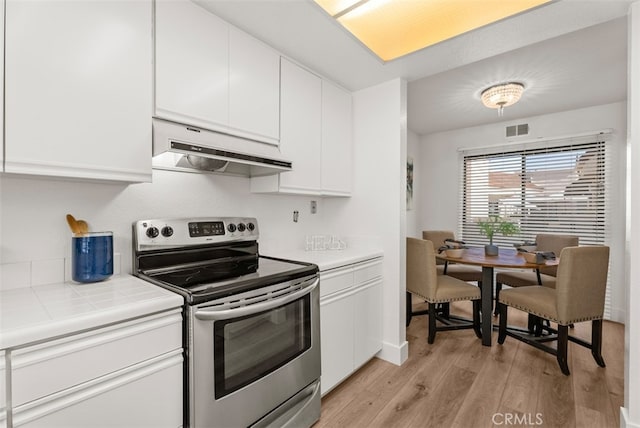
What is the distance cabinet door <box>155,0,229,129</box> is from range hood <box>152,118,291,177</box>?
3.2 inches

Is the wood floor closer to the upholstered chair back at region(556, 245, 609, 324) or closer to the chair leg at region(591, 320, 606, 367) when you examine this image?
the chair leg at region(591, 320, 606, 367)

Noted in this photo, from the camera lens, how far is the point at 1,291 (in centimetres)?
125

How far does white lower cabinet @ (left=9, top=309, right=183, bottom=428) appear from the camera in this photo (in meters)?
0.89

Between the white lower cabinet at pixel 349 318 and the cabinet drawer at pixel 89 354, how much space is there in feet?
3.16

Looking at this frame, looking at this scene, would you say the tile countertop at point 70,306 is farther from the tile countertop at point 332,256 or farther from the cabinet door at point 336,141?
the cabinet door at point 336,141

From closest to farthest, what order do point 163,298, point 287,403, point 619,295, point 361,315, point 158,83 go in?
point 163,298
point 158,83
point 287,403
point 361,315
point 619,295

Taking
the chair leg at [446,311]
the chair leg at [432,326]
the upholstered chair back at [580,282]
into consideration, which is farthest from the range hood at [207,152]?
the chair leg at [446,311]

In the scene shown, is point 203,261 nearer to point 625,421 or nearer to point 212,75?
point 212,75

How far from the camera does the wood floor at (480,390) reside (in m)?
1.81

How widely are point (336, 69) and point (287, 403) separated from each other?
7.46 ft

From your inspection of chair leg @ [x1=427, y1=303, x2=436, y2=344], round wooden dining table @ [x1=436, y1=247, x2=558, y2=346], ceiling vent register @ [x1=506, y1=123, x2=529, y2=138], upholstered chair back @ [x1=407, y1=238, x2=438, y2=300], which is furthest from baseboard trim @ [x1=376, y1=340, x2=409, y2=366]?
ceiling vent register @ [x1=506, y1=123, x2=529, y2=138]

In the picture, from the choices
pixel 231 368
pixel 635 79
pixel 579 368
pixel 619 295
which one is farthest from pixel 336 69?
pixel 619 295

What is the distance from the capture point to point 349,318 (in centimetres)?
212

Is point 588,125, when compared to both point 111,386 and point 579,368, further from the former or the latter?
point 111,386
